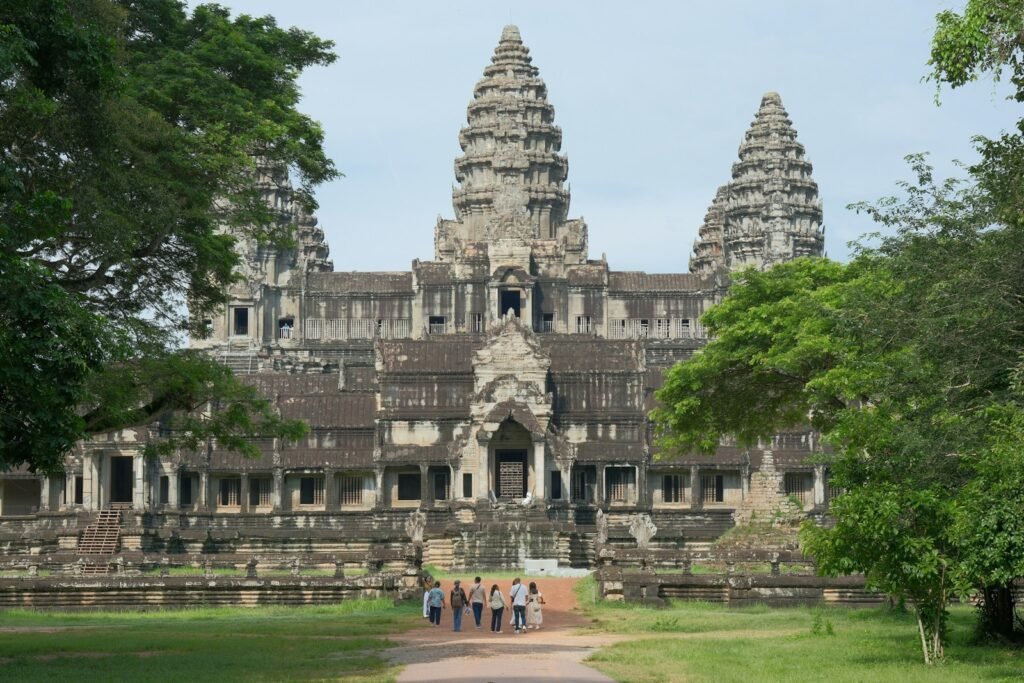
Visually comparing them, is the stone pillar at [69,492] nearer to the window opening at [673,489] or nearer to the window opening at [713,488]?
the window opening at [673,489]

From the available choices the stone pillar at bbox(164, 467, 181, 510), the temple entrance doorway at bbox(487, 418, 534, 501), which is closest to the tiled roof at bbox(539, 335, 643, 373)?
the temple entrance doorway at bbox(487, 418, 534, 501)

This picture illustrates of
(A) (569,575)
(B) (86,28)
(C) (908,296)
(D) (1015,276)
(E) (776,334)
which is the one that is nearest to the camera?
(B) (86,28)

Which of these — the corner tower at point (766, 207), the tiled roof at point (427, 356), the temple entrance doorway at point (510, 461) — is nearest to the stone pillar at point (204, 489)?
the tiled roof at point (427, 356)

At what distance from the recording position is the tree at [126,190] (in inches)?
975

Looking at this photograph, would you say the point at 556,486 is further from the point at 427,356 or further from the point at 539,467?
the point at 427,356

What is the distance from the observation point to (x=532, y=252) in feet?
347

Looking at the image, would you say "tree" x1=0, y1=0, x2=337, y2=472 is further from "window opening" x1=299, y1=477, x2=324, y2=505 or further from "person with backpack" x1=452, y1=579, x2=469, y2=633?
"window opening" x1=299, y1=477, x2=324, y2=505

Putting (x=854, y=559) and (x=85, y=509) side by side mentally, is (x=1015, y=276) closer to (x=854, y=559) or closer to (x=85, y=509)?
(x=854, y=559)

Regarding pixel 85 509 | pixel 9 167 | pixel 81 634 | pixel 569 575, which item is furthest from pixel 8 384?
pixel 85 509

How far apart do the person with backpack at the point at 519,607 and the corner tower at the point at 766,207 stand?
79520 mm

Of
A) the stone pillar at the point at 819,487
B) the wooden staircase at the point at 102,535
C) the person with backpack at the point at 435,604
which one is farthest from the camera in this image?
the stone pillar at the point at 819,487

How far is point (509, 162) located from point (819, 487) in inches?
1852

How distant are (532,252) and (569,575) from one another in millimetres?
50131

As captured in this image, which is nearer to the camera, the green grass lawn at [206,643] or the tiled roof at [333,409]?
the green grass lawn at [206,643]
